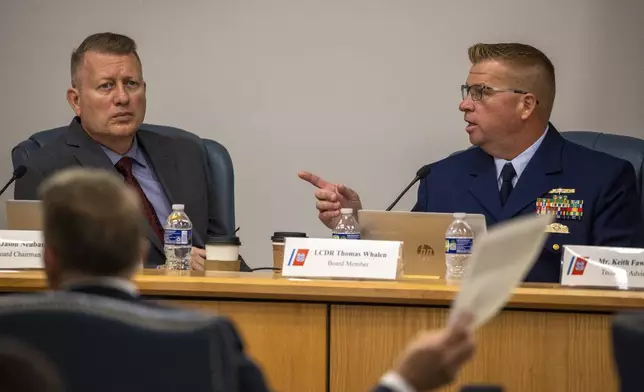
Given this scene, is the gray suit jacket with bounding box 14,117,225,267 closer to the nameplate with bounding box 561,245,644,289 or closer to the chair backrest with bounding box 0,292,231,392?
the nameplate with bounding box 561,245,644,289

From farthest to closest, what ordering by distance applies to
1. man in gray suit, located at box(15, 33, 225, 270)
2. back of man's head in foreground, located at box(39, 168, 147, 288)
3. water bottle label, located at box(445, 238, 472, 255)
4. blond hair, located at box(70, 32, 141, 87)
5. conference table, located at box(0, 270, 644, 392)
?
blond hair, located at box(70, 32, 141, 87)
man in gray suit, located at box(15, 33, 225, 270)
water bottle label, located at box(445, 238, 472, 255)
conference table, located at box(0, 270, 644, 392)
back of man's head in foreground, located at box(39, 168, 147, 288)

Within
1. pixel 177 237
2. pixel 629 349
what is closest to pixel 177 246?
pixel 177 237

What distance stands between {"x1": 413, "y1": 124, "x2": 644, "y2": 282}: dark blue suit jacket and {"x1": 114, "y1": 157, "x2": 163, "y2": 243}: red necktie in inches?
38.9

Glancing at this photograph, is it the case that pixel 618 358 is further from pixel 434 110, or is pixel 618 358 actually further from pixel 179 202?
pixel 434 110

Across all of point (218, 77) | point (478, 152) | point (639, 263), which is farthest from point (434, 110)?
point (639, 263)

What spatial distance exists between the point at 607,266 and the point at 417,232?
565 mm

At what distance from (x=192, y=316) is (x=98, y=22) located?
3.53 meters

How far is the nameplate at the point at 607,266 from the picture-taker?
116 inches

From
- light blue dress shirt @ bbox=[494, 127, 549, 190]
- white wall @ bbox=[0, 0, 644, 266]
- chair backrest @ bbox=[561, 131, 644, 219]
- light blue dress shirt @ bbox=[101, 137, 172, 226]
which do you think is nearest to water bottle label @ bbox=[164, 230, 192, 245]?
light blue dress shirt @ bbox=[101, 137, 172, 226]

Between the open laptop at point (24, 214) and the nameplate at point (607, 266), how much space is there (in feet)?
5.23

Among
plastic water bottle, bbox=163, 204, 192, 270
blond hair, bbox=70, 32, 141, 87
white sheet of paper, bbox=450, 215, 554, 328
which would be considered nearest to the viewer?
white sheet of paper, bbox=450, 215, 554, 328

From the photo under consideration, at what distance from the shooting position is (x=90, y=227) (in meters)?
1.58

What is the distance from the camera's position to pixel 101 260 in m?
1.60

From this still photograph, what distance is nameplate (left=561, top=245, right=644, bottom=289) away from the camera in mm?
2959
